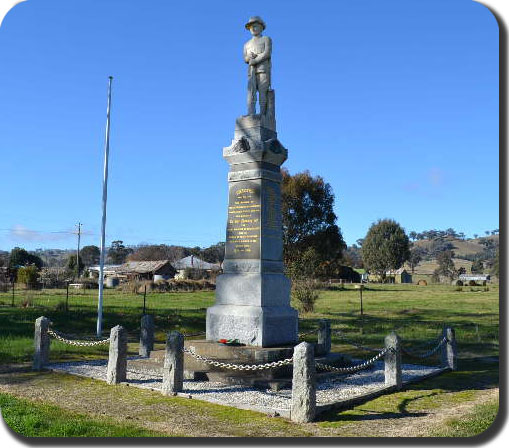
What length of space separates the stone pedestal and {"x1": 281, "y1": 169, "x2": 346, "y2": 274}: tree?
33.3m

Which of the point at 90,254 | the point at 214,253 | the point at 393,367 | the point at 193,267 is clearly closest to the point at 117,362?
the point at 393,367

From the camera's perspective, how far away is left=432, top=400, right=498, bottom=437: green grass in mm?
7073

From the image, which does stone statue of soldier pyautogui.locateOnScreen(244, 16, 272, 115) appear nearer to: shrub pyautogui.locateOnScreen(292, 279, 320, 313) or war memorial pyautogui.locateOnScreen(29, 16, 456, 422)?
war memorial pyautogui.locateOnScreen(29, 16, 456, 422)

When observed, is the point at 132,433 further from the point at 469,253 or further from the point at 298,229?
the point at 469,253

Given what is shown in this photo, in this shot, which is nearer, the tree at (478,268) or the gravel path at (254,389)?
the gravel path at (254,389)

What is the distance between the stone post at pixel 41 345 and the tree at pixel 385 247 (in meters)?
74.2

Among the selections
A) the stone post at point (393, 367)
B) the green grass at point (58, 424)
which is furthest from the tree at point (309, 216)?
the green grass at point (58, 424)

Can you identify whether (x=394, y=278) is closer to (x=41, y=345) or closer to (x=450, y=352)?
(x=450, y=352)

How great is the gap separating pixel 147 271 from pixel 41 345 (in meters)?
52.7

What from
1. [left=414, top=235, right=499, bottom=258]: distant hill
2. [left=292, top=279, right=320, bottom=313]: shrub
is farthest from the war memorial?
[left=414, top=235, right=499, bottom=258]: distant hill

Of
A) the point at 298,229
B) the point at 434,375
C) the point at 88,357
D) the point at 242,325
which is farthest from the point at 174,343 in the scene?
the point at 298,229

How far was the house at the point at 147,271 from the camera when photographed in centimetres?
6362

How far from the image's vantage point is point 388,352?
34.5 feet

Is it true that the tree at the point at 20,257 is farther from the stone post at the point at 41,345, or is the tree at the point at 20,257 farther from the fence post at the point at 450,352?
the fence post at the point at 450,352
